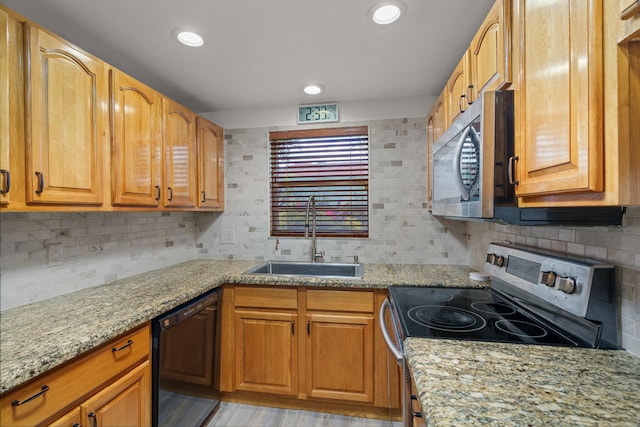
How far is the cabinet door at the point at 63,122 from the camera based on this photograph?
45.3 inches

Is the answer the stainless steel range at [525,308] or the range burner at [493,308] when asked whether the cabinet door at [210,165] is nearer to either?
the stainless steel range at [525,308]

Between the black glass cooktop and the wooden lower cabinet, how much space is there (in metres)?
0.40

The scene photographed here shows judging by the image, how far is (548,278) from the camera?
1.16m

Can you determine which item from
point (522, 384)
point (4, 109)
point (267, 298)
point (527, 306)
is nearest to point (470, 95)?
point (527, 306)

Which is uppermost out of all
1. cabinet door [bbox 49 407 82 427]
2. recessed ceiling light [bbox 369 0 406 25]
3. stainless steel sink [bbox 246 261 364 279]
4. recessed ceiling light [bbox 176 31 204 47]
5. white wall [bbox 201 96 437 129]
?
recessed ceiling light [bbox 369 0 406 25]

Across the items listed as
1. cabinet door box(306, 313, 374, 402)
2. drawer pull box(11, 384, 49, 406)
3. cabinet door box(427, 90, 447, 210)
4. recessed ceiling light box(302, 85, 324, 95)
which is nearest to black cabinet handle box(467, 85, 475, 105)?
cabinet door box(427, 90, 447, 210)

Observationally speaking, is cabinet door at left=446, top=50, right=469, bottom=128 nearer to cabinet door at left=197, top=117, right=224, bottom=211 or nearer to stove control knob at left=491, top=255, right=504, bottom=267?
stove control knob at left=491, top=255, right=504, bottom=267

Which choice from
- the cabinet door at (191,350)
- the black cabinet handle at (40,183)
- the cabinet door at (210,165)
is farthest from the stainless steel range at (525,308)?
the cabinet door at (210,165)

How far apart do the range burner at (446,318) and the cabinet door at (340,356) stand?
0.60m

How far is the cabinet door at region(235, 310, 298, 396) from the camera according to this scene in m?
1.99

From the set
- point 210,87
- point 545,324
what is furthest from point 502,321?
point 210,87

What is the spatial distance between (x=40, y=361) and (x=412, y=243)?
2276 millimetres

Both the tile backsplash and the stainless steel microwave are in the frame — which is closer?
the stainless steel microwave

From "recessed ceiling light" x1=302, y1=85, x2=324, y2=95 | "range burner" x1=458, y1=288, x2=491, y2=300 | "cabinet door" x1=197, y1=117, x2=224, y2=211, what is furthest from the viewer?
"cabinet door" x1=197, y1=117, x2=224, y2=211
